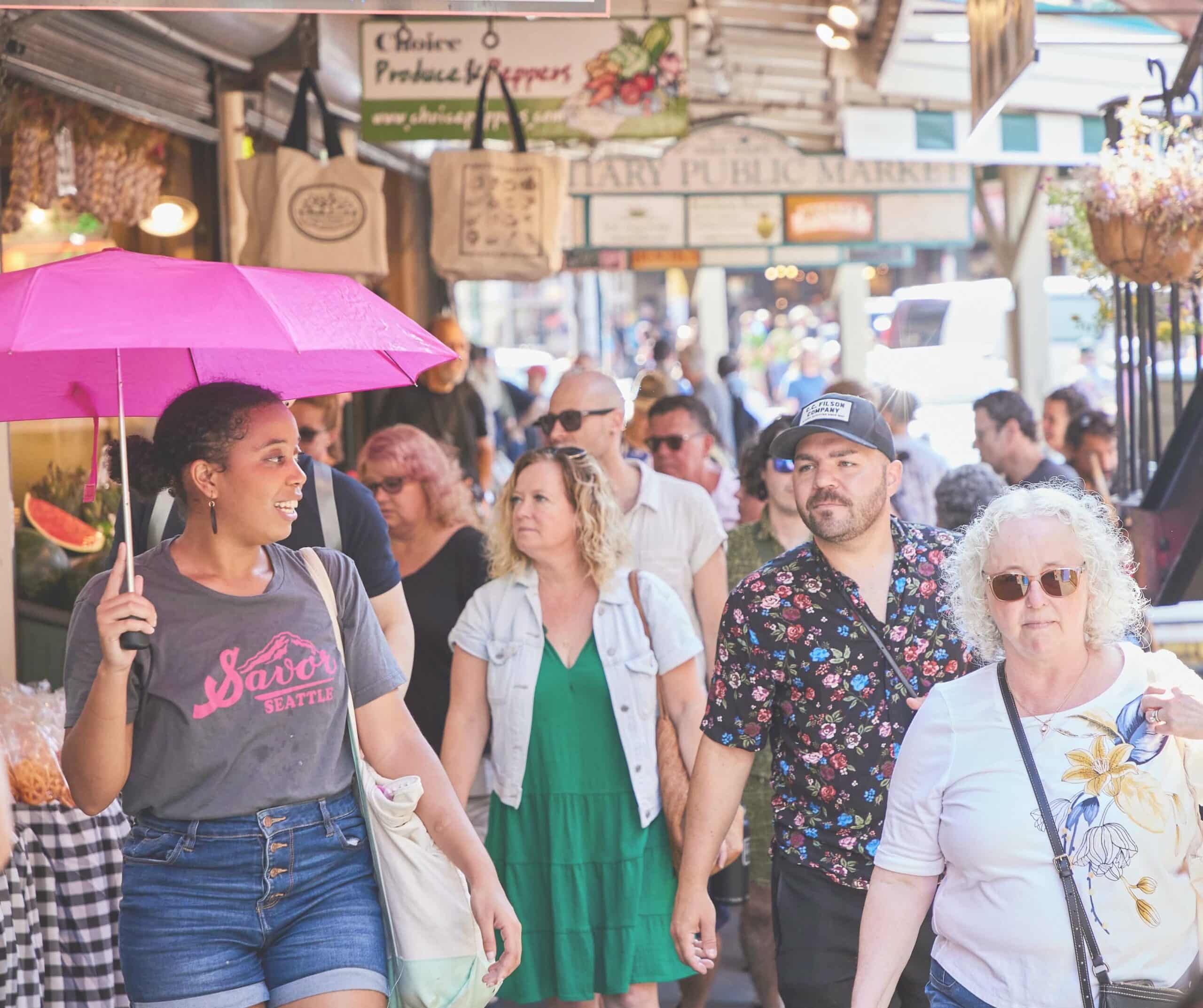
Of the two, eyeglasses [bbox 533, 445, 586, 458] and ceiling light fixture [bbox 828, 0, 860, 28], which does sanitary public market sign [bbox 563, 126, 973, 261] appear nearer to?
ceiling light fixture [bbox 828, 0, 860, 28]

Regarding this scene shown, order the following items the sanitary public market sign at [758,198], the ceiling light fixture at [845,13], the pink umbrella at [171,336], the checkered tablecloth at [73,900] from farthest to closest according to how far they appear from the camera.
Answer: the sanitary public market sign at [758,198] < the ceiling light fixture at [845,13] < the checkered tablecloth at [73,900] < the pink umbrella at [171,336]

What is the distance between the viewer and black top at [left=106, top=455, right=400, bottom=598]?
4.27 metres

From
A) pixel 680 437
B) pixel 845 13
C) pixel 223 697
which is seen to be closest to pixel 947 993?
pixel 223 697

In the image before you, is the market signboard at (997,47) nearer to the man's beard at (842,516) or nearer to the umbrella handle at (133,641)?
the man's beard at (842,516)

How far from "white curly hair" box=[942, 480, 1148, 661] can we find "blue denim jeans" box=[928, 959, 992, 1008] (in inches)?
25.7

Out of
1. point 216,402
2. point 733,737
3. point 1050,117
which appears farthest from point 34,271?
point 1050,117

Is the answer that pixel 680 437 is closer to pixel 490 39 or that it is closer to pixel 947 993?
pixel 490 39

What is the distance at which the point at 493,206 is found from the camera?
26.1 ft

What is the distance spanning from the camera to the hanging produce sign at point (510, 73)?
8.63 metres

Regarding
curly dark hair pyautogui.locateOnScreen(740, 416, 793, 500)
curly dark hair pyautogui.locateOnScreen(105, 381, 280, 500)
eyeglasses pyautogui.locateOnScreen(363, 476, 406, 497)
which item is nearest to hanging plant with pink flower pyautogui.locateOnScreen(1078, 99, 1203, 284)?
curly dark hair pyautogui.locateOnScreen(740, 416, 793, 500)

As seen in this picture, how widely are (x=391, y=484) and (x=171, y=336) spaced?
2.60 meters

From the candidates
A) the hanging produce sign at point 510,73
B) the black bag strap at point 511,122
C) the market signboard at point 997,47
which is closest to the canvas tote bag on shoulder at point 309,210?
the black bag strap at point 511,122

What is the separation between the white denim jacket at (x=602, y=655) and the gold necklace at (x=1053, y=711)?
1.66 metres

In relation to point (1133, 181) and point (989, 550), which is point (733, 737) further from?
point (1133, 181)
